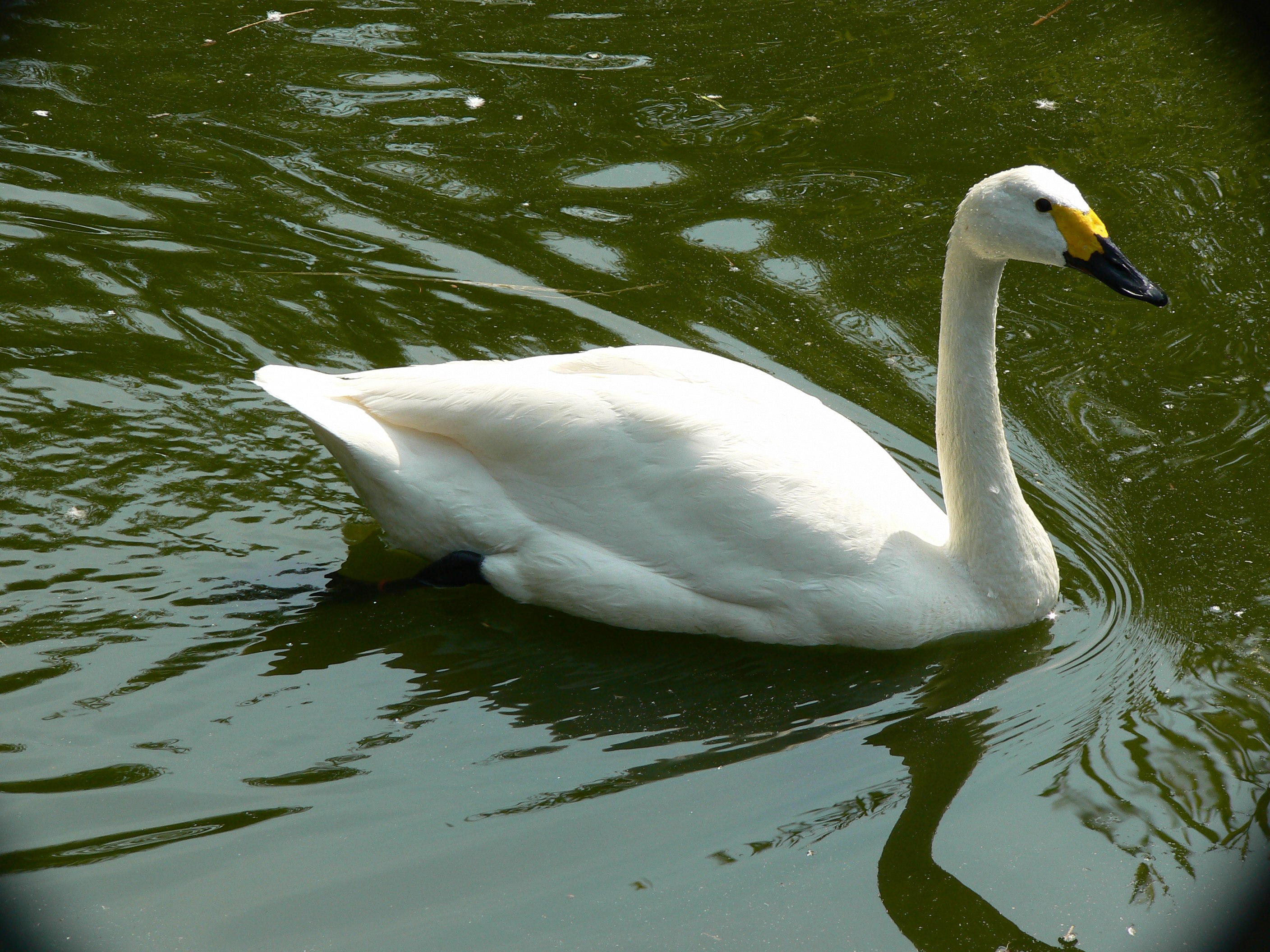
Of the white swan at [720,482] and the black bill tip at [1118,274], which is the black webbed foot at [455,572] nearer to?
the white swan at [720,482]

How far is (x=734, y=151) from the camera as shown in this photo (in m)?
8.24

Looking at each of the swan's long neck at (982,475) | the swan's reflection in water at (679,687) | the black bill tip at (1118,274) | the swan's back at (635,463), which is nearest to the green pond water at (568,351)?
the swan's reflection in water at (679,687)

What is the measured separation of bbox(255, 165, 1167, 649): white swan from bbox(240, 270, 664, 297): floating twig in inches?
72.8

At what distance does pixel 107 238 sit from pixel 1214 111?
688cm

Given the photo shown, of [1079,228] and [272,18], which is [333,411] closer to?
[1079,228]

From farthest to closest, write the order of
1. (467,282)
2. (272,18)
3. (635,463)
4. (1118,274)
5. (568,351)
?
(272,18)
(467,282)
(568,351)
(635,463)
(1118,274)

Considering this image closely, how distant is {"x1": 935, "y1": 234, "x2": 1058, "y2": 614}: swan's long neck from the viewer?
4.73 m

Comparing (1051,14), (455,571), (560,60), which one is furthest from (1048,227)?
(1051,14)

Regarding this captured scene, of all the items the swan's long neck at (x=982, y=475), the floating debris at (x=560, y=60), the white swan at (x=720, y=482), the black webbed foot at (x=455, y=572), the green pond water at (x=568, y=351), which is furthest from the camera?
the floating debris at (x=560, y=60)

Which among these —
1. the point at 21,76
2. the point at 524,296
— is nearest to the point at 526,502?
the point at 524,296

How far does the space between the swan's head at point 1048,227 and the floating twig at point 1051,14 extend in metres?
5.87

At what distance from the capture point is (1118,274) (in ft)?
14.5

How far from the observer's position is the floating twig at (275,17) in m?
9.18

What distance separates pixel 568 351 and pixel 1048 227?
2.69 m
